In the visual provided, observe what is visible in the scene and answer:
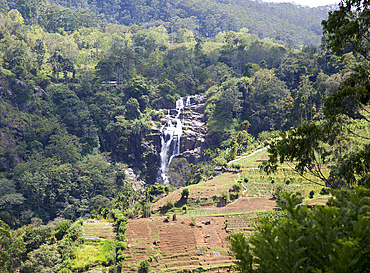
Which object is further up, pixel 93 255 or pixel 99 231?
pixel 93 255

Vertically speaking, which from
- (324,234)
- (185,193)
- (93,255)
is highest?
(324,234)

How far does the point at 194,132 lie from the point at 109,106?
18974 millimetres

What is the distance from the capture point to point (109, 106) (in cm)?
6956

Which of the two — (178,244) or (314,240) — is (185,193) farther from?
(314,240)

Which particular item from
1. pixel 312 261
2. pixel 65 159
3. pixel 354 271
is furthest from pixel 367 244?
pixel 65 159

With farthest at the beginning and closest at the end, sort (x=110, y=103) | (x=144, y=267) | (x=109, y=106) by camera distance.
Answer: (x=110, y=103) → (x=109, y=106) → (x=144, y=267)

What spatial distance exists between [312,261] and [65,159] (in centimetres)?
5482

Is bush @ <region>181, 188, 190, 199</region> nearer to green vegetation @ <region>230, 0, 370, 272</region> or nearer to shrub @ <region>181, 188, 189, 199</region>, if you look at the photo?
shrub @ <region>181, 188, 189, 199</region>

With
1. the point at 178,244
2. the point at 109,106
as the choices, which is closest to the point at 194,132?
the point at 109,106

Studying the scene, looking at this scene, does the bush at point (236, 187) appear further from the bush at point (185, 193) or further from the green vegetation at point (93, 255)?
the green vegetation at point (93, 255)

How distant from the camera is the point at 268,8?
171 metres

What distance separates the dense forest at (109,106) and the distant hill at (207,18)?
45.3 metres

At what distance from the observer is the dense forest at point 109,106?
50.1 metres

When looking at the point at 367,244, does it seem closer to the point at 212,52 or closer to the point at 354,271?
the point at 354,271
